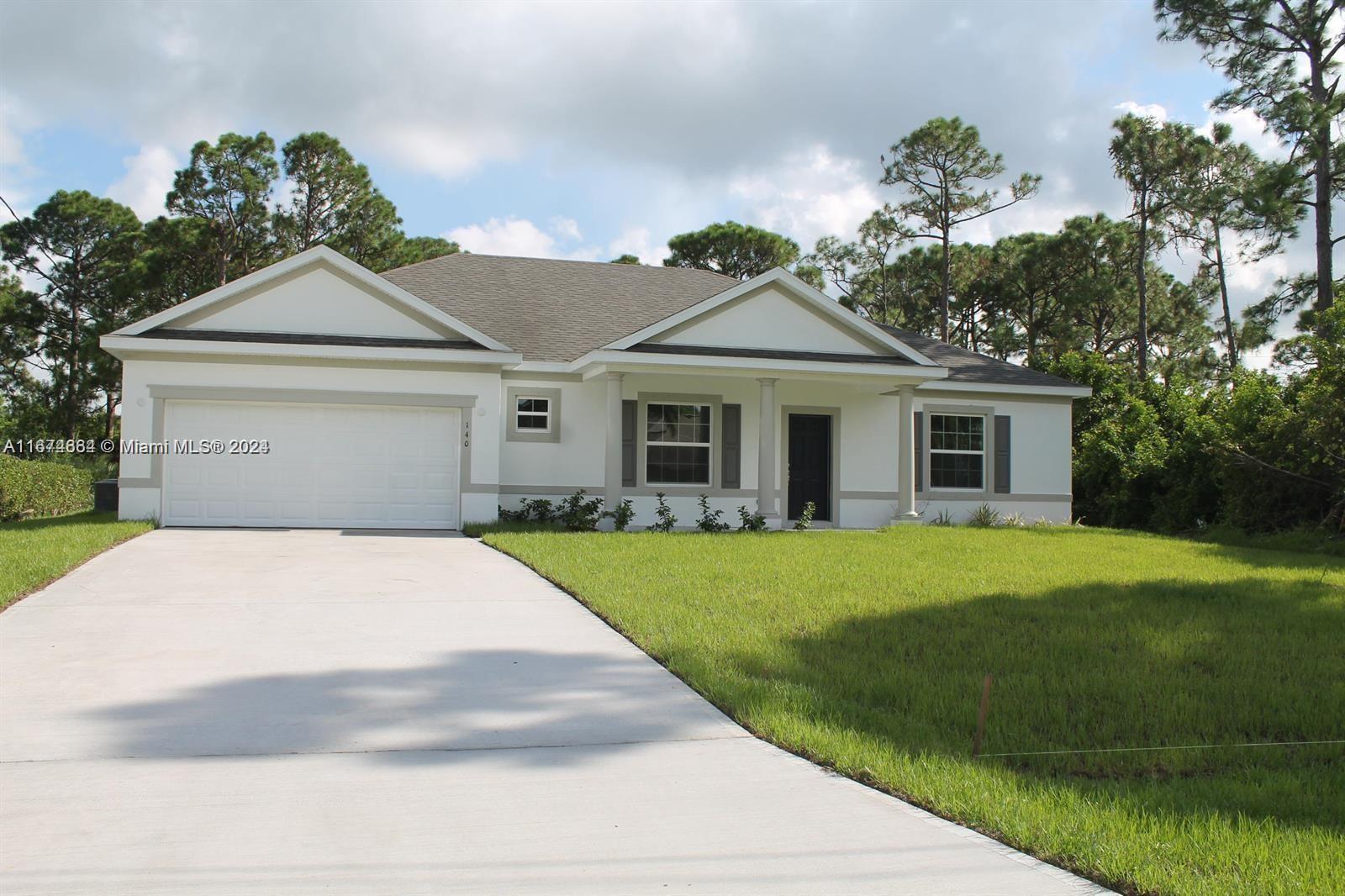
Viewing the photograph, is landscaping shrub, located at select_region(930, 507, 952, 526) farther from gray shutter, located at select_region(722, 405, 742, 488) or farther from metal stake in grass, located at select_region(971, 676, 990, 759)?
metal stake in grass, located at select_region(971, 676, 990, 759)

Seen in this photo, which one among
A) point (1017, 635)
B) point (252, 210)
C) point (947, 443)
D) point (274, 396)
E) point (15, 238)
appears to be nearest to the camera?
point (1017, 635)

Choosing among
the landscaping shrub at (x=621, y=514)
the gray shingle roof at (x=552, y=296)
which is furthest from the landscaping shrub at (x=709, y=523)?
the gray shingle roof at (x=552, y=296)

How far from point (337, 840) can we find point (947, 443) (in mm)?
17926

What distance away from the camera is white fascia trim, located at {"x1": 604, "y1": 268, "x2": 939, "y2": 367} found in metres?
17.2

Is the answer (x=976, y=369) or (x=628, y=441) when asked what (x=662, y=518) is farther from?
(x=976, y=369)

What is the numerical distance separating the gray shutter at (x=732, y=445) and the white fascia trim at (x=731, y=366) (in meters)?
1.82

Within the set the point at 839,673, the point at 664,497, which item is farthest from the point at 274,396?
the point at 839,673

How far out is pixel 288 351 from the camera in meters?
15.9

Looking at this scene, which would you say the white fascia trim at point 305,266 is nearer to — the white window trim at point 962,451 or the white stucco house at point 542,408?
the white stucco house at point 542,408

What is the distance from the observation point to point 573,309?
21062 mm

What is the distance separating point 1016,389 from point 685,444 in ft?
22.8

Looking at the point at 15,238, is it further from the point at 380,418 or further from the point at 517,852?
the point at 517,852

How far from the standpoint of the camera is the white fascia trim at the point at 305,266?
15.9 m

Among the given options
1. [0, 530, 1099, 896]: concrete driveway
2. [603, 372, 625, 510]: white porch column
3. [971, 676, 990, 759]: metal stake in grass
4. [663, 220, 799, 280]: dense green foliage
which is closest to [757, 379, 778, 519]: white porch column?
[603, 372, 625, 510]: white porch column
